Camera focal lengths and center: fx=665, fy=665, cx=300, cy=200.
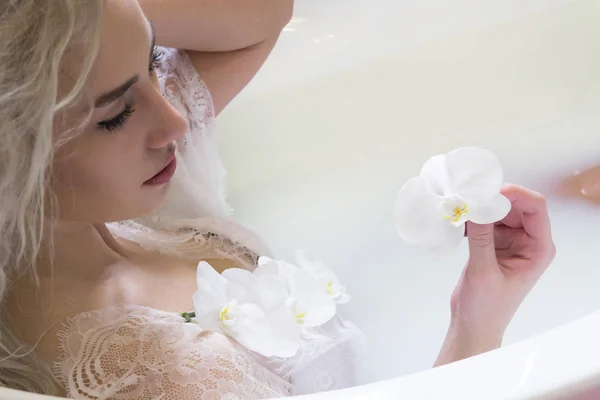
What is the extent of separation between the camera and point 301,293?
0.77m

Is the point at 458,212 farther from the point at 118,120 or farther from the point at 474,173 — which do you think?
the point at 118,120

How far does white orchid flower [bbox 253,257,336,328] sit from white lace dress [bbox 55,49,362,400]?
0.02 meters

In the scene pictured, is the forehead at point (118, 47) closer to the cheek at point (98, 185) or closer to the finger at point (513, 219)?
the cheek at point (98, 185)

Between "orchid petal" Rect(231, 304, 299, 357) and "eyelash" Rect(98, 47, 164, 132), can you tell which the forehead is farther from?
"orchid petal" Rect(231, 304, 299, 357)

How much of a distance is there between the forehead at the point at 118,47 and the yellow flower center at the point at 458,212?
0.31 meters

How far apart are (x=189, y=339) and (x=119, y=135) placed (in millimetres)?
204

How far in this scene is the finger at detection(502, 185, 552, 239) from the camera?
621 millimetres

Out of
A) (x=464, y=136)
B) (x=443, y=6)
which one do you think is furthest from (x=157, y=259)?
(x=443, y=6)

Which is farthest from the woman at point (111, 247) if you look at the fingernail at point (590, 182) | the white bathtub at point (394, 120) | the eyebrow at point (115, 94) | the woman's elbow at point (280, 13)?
the fingernail at point (590, 182)

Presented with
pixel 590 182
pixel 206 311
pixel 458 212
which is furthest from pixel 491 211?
pixel 590 182

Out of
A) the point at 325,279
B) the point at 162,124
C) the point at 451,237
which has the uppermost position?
the point at 162,124

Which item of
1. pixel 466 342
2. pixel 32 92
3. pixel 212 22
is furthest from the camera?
pixel 212 22

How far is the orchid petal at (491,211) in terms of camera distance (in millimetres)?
597

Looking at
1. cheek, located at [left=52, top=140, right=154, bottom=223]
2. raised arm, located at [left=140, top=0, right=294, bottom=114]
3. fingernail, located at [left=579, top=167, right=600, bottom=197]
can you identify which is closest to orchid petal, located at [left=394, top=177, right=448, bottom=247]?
cheek, located at [left=52, top=140, right=154, bottom=223]
